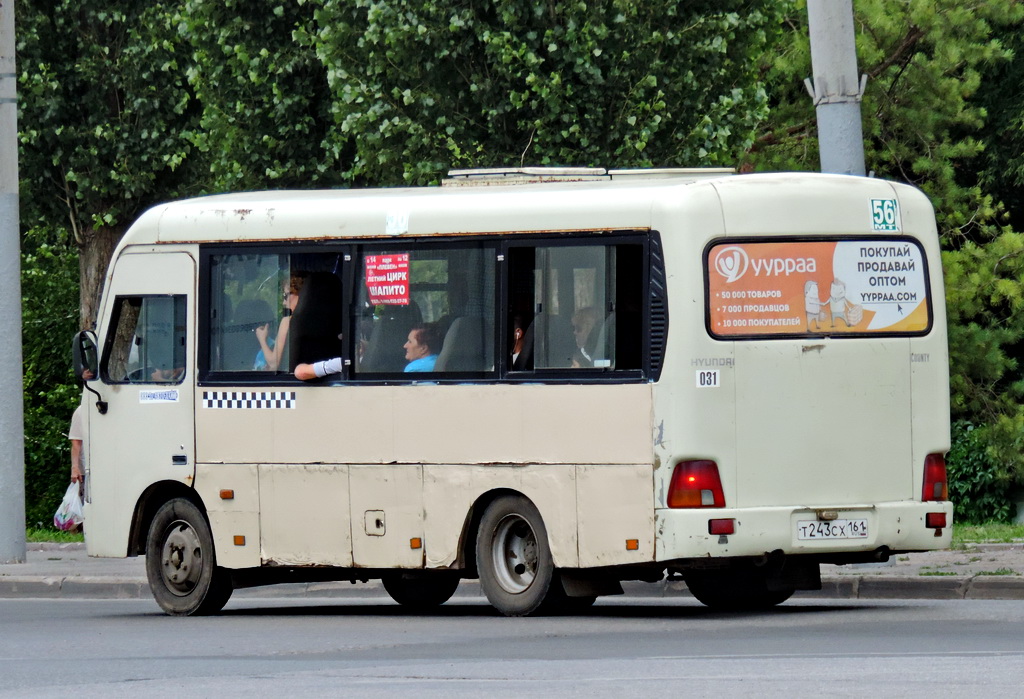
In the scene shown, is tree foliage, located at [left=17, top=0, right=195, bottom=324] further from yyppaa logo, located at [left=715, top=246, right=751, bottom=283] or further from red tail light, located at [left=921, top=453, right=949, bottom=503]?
red tail light, located at [left=921, top=453, right=949, bottom=503]

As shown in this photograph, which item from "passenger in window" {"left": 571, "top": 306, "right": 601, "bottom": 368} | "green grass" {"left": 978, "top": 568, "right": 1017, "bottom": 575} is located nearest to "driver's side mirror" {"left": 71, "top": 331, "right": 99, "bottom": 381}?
"passenger in window" {"left": 571, "top": 306, "right": 601, "bottom": 368}

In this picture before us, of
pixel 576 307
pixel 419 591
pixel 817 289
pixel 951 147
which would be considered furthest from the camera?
pixel 951 147

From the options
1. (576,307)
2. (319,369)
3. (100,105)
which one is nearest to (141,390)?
(319,369)

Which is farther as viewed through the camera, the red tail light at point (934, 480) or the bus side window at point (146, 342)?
the bus side window at point (146, 342)

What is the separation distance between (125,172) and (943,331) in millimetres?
14662

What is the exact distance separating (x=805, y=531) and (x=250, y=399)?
3.97m

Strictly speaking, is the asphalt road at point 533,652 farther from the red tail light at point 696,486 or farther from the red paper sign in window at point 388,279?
the red paper sign in window at point 388,279

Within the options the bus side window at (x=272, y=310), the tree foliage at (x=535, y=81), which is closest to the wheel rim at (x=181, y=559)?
the bus side window at (x=272, y=310)

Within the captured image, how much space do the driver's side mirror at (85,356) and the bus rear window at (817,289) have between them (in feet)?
15.8

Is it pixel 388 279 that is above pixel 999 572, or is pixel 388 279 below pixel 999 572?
above

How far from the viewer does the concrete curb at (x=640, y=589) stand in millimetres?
14703

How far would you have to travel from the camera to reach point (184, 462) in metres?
15.1

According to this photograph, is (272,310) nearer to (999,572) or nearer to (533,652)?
(533,652)

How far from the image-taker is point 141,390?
1541 centimetres
